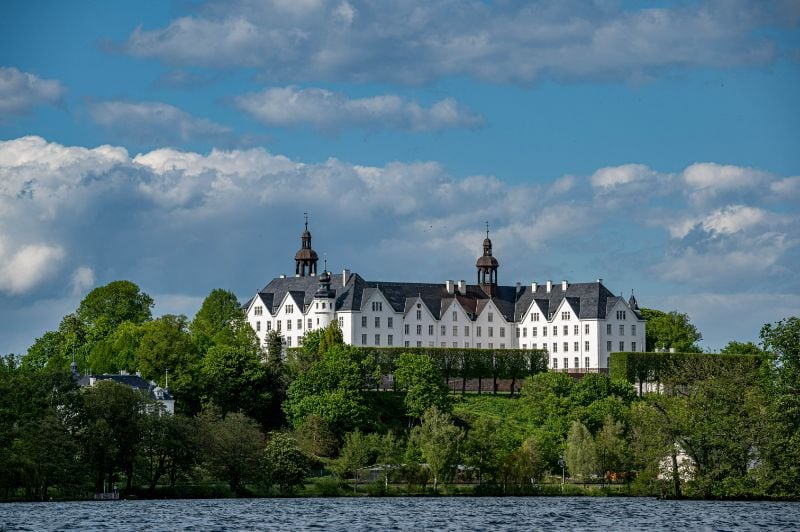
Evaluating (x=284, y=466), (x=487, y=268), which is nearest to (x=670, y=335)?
(x=487, y=268)

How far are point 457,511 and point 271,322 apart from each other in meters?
72.3

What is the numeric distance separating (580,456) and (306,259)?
6151 cm

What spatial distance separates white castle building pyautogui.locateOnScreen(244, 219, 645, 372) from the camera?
148875 millimetres

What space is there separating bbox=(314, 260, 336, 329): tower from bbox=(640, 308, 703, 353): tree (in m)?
31.0

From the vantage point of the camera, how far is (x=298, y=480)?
314ft

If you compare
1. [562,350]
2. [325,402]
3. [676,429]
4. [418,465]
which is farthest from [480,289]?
[676,429]

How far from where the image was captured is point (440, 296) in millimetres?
155750

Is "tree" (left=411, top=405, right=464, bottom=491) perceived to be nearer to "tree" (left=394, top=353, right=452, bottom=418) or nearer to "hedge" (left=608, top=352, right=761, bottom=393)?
"tree" (left=394, top=353, right=452, bottom=418)

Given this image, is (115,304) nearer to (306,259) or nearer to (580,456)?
(306,259)

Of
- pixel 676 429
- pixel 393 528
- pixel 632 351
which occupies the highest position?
pixel 632 351

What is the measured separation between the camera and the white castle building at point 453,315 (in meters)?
149

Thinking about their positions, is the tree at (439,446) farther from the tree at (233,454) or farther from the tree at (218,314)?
the tree at (218,314)

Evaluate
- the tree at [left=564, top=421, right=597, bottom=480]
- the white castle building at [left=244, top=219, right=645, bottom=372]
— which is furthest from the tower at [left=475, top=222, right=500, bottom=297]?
the tree at [left=564, top=421, right=597, bottom=480]

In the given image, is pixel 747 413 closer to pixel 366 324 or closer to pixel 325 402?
pixel 325 402
